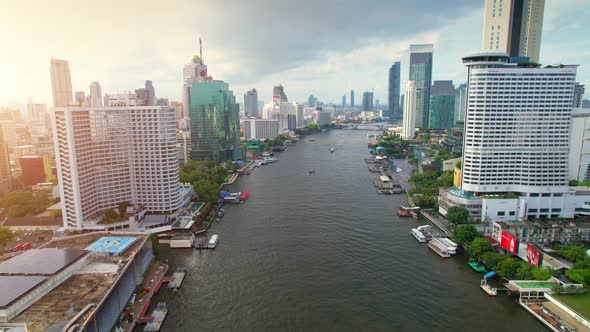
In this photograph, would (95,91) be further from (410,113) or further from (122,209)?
Answer: (410,113)

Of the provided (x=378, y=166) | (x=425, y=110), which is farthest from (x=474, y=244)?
(x=425, y=110)

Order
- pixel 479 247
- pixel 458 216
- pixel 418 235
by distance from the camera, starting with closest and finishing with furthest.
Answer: pixel 479 247, pixel 418 235, pixel 458 216

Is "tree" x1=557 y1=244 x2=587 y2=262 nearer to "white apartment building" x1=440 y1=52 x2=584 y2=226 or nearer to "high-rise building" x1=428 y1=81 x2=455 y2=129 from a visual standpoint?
"white apartment building" x1=440 y1=52 x2=584 y2=226

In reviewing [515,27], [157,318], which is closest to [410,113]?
[515,27]

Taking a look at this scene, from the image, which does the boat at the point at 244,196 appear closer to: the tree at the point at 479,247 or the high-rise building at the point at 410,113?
the tree at the point at 479,247

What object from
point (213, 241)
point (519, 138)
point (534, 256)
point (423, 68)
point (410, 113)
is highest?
point (423, 68)

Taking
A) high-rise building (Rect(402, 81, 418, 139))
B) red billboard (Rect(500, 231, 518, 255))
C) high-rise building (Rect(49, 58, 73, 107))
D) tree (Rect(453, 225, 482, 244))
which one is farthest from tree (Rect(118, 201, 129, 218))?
high-rise building (Rect(402, 81, 418, 139))

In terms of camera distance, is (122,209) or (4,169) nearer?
(122,209)
